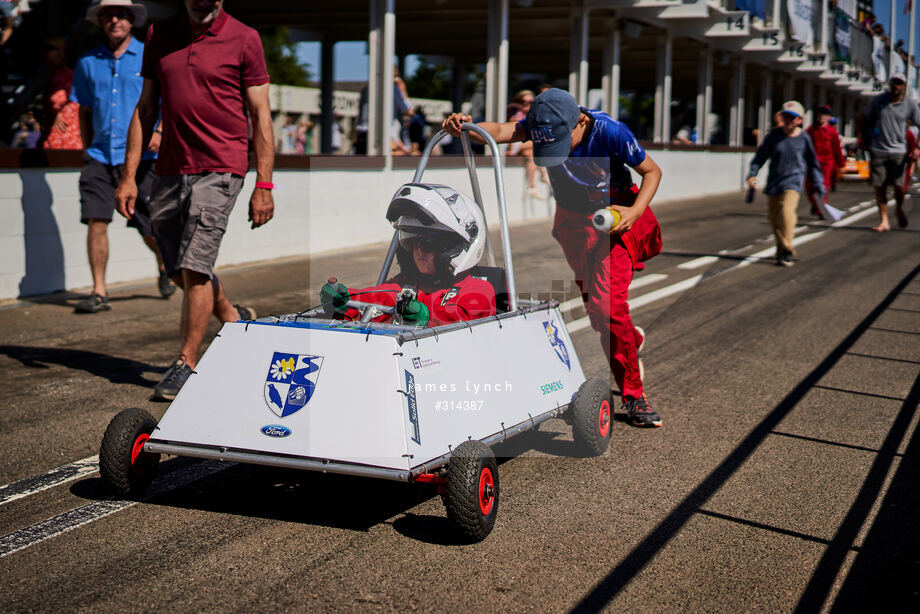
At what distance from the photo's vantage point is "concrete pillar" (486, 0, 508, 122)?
766 inches

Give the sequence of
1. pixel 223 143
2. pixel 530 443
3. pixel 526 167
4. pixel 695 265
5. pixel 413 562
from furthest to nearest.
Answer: pixel 526 167 → pixel 695 265 → pixel 223 143 → pixel 530 443 → pixel 413 562

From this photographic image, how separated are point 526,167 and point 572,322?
36.5ft

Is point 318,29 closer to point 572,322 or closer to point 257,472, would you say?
point 572,322

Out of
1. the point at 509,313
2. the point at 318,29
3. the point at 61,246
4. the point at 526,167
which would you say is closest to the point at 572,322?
the point at 509,313

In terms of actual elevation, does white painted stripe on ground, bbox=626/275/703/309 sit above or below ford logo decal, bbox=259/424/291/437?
below

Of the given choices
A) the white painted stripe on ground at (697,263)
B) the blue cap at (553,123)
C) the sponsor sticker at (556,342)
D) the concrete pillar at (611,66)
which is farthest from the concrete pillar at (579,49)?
the sponsor sticker at (556,342)

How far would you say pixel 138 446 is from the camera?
4.08 metres

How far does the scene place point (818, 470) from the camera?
479 cm

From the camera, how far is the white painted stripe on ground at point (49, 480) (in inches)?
167

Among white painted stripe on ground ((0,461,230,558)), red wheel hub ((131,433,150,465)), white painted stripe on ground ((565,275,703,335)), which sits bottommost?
white painted stripe on ground ((0,461,230,558))

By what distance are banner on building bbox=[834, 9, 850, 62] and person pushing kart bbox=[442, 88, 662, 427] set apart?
45.0 m

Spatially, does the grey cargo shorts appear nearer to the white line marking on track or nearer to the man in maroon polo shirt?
the man in maroon polo shirt

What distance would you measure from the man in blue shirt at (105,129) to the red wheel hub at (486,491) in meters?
5.38

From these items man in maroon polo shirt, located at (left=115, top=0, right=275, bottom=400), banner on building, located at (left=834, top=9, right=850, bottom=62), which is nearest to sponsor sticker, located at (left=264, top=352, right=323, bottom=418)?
man in maroon polo shirt, located at (left=115, top=0, right=275, bottom=400)
